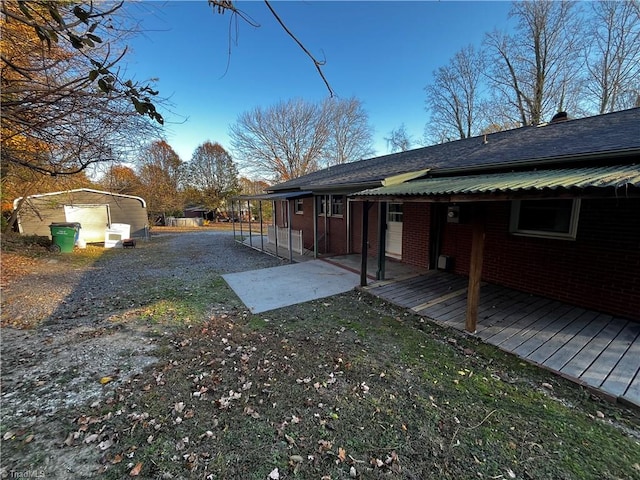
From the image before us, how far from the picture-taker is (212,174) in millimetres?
31469

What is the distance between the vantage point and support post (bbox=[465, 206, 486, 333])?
3746 millimetres

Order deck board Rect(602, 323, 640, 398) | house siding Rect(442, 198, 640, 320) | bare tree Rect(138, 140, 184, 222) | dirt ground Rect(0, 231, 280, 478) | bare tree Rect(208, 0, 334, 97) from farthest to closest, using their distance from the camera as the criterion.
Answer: bare tree Rect(138, 140, 184, 222) < house siding Rect(442, 198, 640, 320) < deck board Rect(602, 323, 640, 398) < dirt ground Rect(0, 231, 280, 478) < bare tree Rect(208, 0, 334, 97)

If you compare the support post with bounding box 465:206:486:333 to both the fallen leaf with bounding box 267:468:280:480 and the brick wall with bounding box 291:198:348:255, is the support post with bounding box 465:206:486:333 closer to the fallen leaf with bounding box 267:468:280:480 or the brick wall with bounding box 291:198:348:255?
the fallen leaf with bounding box 267:468:280:480

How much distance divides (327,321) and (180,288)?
4046 mm

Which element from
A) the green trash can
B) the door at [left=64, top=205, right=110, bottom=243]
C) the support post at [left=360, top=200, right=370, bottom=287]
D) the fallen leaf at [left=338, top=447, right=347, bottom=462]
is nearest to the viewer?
the fallen leaf at [left=338, top=447, right=347, bottom=462]

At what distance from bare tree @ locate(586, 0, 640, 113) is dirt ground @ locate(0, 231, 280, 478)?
76.3 feet

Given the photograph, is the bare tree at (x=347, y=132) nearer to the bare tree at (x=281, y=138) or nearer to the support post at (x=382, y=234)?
the bare tree at (x=281, y=138)

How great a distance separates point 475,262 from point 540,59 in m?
22.5

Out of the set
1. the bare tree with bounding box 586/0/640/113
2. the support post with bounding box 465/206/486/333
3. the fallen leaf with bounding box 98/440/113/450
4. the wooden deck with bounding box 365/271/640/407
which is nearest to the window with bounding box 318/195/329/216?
the wooden deck with bounding box 365/271/640/407

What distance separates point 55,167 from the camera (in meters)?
4.75

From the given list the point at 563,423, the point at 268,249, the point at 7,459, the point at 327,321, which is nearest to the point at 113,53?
the point at 7,459

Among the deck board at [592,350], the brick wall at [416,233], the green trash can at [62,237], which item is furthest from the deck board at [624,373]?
the green trash can at [62,237]

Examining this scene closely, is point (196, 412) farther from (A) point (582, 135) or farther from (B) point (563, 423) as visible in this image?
(A) point (582, 135)

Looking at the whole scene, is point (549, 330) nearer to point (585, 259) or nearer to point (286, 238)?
point (585, 259)
